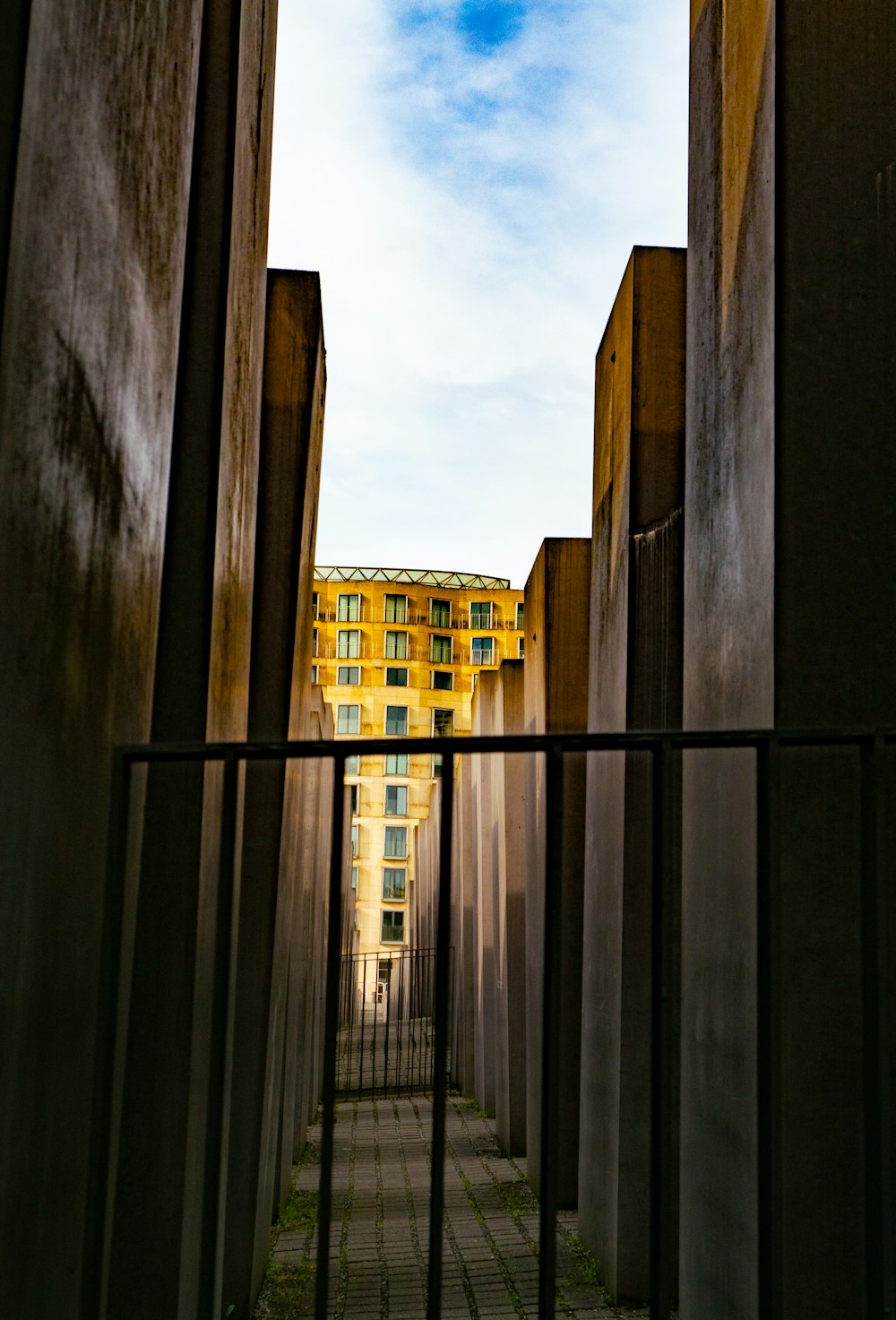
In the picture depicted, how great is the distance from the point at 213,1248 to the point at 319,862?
12819mm

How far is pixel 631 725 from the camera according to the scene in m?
8.12

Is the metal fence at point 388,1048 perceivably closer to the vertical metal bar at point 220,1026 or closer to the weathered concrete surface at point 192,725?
the weathered concrete surface at point 192,725

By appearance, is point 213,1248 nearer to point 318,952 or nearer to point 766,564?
point 766,564

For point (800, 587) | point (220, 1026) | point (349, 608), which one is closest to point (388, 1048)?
point (800, 587)

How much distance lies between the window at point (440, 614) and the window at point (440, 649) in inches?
18.5

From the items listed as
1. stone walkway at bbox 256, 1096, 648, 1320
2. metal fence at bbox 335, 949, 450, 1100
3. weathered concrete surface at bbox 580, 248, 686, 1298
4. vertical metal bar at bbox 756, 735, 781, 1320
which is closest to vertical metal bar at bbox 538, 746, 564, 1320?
vertical metal bar at bbox 756, 735, 781, 1320

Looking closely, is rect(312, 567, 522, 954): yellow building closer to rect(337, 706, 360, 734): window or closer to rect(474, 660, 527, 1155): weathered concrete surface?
rect(337, 706, 360, 734): window

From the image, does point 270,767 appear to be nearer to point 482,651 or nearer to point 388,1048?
point 388,1048

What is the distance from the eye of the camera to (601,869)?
28.7 feet

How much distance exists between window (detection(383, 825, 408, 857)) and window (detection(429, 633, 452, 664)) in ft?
24.3

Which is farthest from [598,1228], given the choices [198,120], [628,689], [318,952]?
[318,952]

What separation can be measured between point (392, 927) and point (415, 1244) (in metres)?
43.5

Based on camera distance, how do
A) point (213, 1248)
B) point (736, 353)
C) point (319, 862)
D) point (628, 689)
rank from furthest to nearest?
point (319, 862)
point (628, 689)
point (736, 353)
point (213, 1248)

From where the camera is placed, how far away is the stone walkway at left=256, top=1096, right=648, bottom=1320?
770 cm
